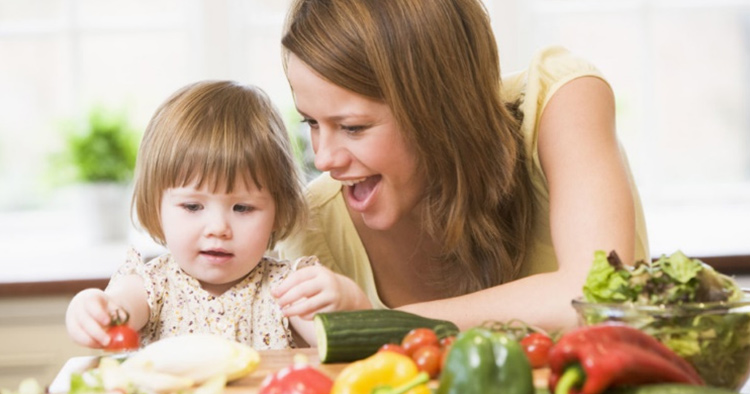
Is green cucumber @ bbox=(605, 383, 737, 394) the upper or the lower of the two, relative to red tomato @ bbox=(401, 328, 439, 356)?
upper

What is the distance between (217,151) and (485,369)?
0.95 metres

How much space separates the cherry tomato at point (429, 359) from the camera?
1.33m

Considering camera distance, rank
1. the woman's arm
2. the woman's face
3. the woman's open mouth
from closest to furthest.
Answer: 1. the woman's arm
2. the woman's face
3. the woman's open mouth

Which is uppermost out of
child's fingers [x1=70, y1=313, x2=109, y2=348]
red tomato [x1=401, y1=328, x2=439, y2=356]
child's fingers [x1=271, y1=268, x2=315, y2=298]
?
child's fingers [x1=271, y1=268, x2=315, y2=298]

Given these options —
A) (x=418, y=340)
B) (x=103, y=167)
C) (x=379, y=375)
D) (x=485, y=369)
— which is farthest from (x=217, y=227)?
(x=103, y=167)

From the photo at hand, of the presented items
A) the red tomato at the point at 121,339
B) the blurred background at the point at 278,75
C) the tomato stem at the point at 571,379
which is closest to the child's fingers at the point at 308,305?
the red tomato at the point at 121,339

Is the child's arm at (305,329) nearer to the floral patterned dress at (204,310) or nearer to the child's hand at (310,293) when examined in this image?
the floral patterned dress at (204,310)

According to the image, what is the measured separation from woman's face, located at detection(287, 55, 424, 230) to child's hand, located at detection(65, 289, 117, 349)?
0.45m

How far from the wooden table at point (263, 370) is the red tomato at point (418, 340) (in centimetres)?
5

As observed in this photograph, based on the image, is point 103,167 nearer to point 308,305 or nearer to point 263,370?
point 308,305

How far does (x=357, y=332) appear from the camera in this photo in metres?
1.49

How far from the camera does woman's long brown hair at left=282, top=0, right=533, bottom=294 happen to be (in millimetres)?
1862

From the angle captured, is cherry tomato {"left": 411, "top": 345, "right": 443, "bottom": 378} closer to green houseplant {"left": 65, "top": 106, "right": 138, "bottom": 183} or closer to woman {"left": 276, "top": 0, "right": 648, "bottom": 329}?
woman {"left": 276, "top": 0, "right": 648, "bottom": 329}

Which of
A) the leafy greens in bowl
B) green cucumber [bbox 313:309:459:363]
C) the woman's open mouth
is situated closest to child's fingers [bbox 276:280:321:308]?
green cucumber [bbox 313:309:459:363]
